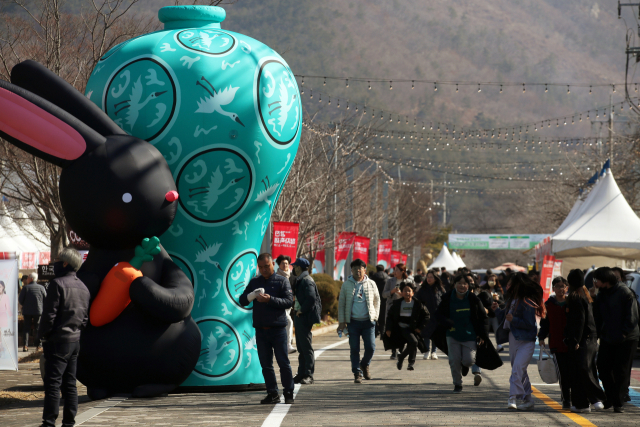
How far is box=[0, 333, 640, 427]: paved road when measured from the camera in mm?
8641

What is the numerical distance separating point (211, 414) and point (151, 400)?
1305 millimetres

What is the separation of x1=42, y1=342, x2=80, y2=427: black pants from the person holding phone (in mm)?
5528

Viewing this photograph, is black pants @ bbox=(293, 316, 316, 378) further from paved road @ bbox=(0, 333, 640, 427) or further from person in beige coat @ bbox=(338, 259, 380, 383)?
person in beige coat @ bbox=(338, 259, 380, 383)

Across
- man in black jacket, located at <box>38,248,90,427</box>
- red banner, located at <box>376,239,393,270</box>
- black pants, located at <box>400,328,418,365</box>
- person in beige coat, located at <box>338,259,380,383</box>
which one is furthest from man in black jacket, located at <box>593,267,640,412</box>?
red banner, located at <box>376,239,393,270</box>

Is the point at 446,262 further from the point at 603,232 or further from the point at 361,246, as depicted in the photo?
the point at 603,232

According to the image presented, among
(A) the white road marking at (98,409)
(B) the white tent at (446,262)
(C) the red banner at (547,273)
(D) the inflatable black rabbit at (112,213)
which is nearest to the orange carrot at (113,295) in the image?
(D) the inflatable black rabbit at (112,213)

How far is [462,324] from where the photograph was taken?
11789 millimetres

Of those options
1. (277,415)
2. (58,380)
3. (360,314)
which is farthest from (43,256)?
(58,380)

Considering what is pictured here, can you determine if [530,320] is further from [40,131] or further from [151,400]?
[40,131]

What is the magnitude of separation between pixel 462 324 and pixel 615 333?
235cm

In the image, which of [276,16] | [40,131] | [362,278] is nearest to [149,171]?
[40,131]

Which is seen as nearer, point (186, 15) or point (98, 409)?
point (98, 409)

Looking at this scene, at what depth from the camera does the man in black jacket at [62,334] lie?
7922 mm

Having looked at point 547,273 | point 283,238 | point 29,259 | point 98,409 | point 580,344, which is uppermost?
point 283,238
